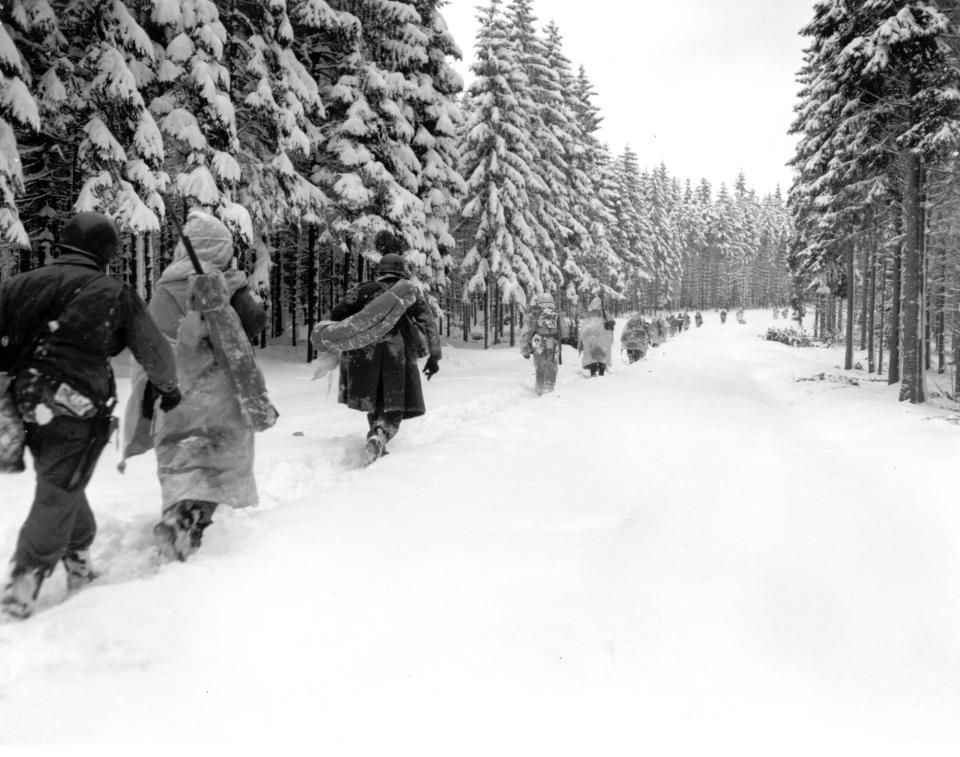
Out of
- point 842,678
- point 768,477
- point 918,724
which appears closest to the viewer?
point 918,724

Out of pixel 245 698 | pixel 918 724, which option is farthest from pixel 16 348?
pixel 918 724

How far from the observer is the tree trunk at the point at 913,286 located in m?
13.8

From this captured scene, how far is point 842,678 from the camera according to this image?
288cm

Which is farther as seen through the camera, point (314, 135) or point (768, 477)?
point (314, 135)

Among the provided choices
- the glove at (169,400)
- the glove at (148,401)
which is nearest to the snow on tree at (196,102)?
the glove at (148,401)

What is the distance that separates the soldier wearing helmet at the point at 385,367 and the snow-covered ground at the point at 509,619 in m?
0.65

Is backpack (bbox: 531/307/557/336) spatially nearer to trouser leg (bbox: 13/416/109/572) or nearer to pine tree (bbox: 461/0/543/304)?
trouser leg (bbox: 13/416/109/572)

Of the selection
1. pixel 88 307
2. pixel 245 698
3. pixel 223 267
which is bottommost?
pixel 245 698

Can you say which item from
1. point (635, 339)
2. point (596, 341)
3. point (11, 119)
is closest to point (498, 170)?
point (635, 339)

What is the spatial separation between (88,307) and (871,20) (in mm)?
17851

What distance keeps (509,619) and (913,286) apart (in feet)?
48.4

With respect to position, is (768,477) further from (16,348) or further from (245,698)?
(16,348)

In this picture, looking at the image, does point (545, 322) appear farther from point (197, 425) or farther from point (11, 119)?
point (11, 119)

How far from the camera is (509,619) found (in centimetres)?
296
